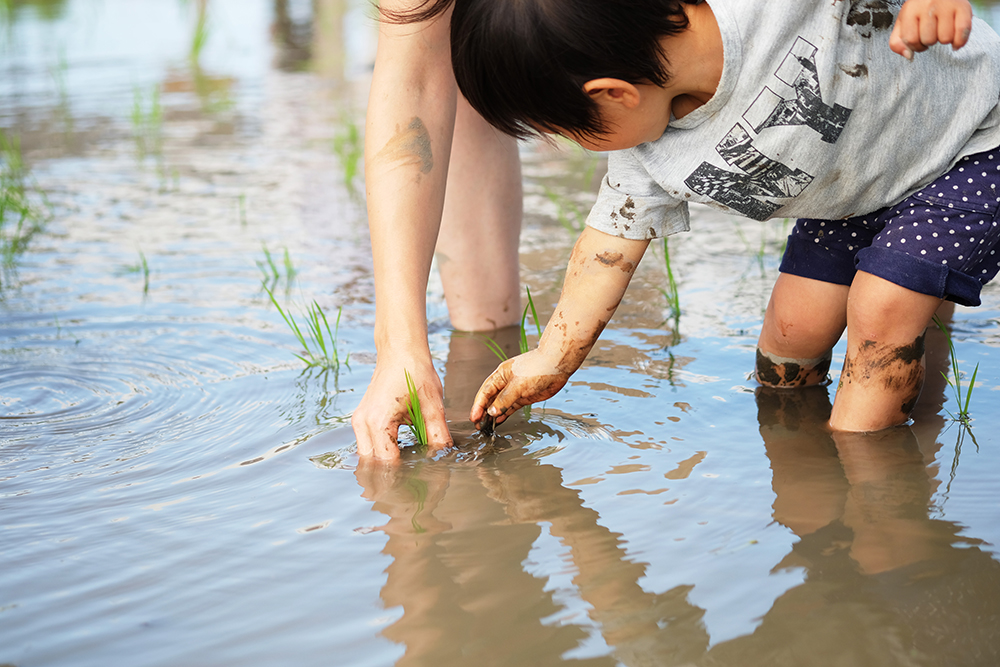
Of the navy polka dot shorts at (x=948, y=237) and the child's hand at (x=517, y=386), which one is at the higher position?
the navy polka dot shorts at (x=948, y=237)

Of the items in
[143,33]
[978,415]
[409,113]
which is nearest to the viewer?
[978,415]

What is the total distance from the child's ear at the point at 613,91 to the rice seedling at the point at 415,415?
592 mm

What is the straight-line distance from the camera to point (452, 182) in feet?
7.62

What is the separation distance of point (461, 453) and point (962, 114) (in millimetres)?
1094

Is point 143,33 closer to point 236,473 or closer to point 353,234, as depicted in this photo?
point 353,234

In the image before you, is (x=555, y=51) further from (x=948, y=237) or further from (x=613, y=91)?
(x=948, y=237)

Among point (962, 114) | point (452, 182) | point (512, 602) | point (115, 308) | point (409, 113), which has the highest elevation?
point (962, 114)

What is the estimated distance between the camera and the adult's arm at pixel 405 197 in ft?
5.62

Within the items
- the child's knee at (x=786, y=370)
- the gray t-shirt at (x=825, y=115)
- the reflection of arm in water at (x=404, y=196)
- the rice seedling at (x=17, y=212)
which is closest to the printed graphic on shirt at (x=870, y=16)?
the gray t-shirt at (x=825, y=115)

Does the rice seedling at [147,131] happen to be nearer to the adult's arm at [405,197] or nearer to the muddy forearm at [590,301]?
the adult's arm at [405,197]

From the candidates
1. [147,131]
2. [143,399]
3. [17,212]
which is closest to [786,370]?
[143,399]

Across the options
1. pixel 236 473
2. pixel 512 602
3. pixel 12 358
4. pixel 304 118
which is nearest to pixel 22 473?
pixel 236 473

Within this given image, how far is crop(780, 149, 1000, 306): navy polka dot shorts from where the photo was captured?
1626 mm

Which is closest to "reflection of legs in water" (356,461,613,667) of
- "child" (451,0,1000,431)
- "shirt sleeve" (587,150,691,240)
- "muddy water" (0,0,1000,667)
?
"muddy water" (0,0,1000,667)
